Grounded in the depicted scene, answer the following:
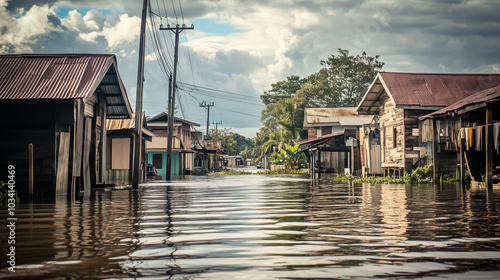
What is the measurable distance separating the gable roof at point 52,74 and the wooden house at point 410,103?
1639cm

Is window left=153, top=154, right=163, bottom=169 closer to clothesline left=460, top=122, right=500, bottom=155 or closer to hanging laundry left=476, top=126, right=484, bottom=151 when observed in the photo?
clothesline left=460, top=122, right=500, bottom=155

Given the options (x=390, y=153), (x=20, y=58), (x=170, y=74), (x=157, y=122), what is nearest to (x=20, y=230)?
(x=20, y=58)

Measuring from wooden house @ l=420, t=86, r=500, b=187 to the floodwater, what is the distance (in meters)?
8.49

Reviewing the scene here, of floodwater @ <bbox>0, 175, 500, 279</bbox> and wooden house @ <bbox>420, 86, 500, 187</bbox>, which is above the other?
wooden house @ <bbox>420, 86, 500, 187</bbox>

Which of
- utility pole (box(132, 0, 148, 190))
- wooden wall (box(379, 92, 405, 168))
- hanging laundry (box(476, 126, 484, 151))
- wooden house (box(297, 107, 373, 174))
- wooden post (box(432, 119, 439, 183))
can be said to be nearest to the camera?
hanging laundry (box(476, 126, 484, 151))

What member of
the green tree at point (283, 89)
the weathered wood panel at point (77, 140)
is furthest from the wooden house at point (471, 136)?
the green tree at point (283, 89)

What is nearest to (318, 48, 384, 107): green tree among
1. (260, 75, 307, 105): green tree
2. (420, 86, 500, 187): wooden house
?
(260, 75, 307, 105): green tree

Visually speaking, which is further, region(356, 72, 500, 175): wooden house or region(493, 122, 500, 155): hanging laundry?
region(356, 72, 500, 175): wooden house

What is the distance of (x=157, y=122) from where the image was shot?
180 ft

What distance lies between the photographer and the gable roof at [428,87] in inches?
1178

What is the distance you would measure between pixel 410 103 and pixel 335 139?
10.5 m

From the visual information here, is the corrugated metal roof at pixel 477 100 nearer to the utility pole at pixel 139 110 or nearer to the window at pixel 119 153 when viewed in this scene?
the utility pole at pixel 139 110

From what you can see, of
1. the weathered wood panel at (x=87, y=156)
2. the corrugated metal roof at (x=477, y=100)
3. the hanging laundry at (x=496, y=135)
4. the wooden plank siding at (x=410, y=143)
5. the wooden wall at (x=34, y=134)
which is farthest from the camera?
the wooden plank siding at (x=410, y=143)

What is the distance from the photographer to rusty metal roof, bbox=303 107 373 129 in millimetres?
52059
